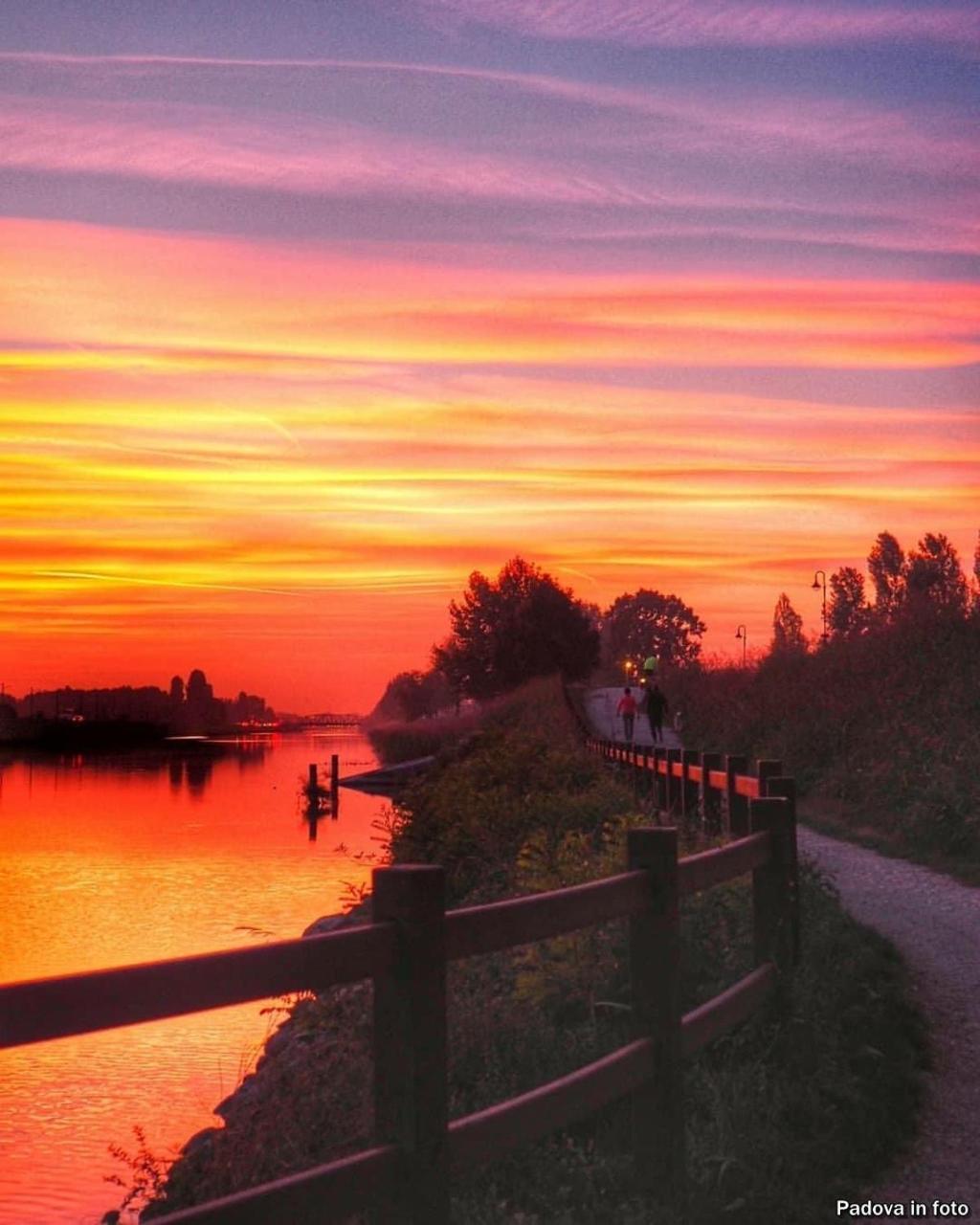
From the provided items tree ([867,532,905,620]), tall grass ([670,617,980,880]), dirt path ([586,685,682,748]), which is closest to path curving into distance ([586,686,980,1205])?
tall grass ([670,617,980,880])

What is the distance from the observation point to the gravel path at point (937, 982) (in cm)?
715

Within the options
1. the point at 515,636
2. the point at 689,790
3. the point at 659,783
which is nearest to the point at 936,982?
the point at 689,790

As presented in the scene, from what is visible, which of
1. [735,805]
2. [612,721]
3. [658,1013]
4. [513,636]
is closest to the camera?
[658,1013]

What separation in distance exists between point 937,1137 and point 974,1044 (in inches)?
75.1

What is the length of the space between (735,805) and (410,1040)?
8430 mm

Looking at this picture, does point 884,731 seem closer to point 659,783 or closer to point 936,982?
point 659,783

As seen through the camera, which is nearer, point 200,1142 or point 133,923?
point 200,1142

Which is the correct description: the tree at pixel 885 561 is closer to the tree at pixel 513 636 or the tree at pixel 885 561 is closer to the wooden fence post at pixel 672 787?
the tree at pixel 513 636

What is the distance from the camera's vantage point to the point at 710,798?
15.4 m

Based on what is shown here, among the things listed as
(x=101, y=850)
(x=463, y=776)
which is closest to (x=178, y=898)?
(x=101, y=850)

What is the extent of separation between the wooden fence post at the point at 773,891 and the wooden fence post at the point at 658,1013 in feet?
7.53

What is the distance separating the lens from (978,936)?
13188mm

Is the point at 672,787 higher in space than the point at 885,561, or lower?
lower

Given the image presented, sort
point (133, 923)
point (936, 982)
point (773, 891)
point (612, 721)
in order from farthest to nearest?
point (612, 721), point (133, 923), point (936, 982), point (773, 891)
